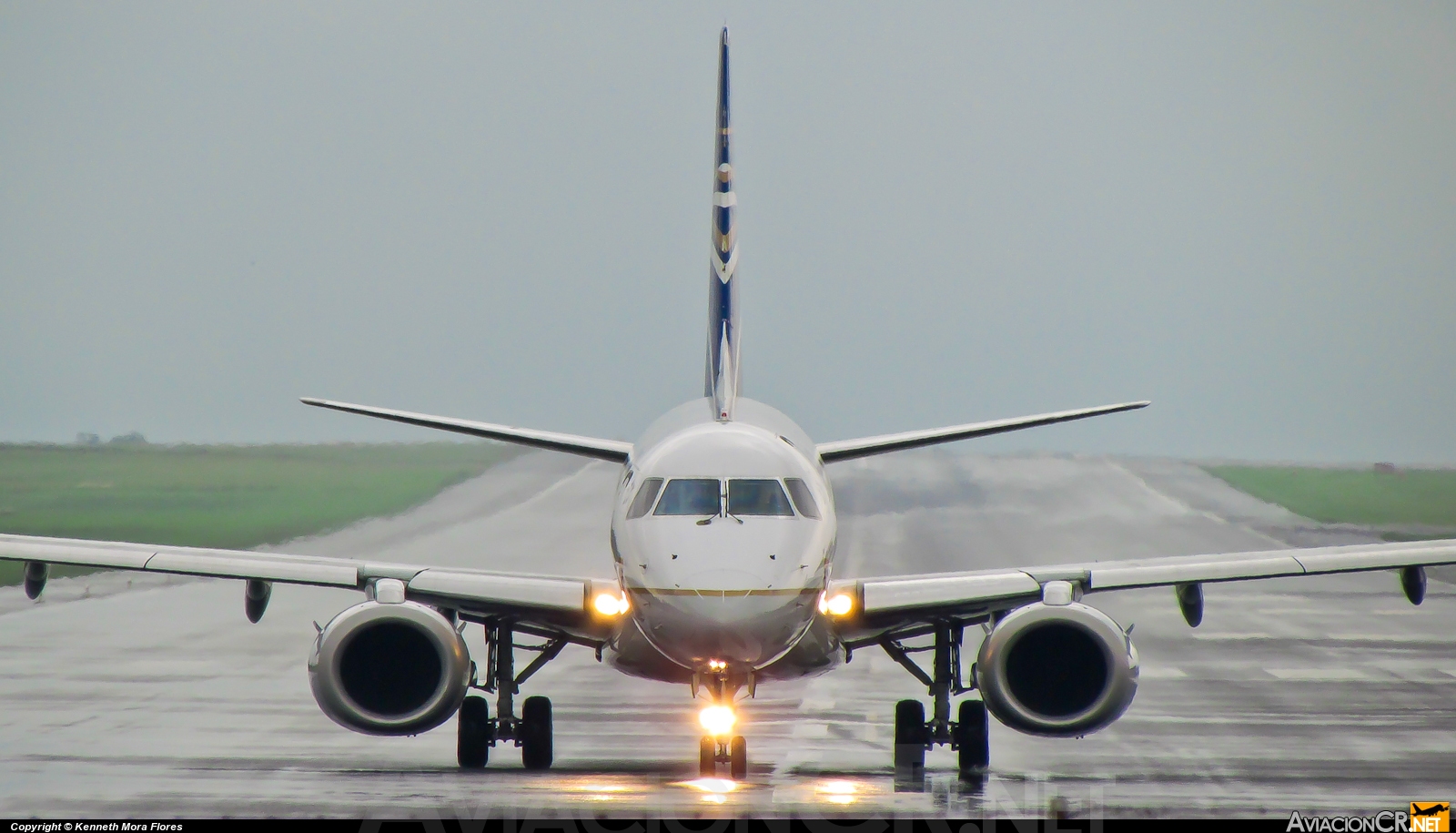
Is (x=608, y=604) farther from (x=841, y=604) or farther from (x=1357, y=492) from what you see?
(x=1357, y=492)

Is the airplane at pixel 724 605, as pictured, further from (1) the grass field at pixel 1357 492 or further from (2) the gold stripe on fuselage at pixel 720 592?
(1) the grass field at pixel 1357 492

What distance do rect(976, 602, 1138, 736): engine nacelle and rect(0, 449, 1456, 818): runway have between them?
0.71m

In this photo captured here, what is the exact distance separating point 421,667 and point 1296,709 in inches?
467

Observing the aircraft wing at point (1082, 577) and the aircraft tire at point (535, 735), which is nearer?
the aircraft wing at point (1082, 577)

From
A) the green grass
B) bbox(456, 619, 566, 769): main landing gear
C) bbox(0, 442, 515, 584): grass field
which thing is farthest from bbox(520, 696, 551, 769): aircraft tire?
the green grass

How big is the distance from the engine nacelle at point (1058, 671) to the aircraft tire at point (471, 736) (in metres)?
5.37

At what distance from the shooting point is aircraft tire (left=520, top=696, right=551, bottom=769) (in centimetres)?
1898

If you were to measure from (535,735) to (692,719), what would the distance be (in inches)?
167

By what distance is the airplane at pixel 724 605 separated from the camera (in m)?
16.1

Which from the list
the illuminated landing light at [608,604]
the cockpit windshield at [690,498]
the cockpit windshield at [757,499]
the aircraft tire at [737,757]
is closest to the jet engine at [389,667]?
the illuminated landing light at [608,604]

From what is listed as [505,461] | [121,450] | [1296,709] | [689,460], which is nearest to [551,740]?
[689,460]

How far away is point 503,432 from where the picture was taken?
814 inches

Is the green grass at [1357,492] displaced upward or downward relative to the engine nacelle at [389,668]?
upward

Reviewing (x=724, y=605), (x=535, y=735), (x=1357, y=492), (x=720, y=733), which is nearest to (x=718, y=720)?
(x=720, y=733)
